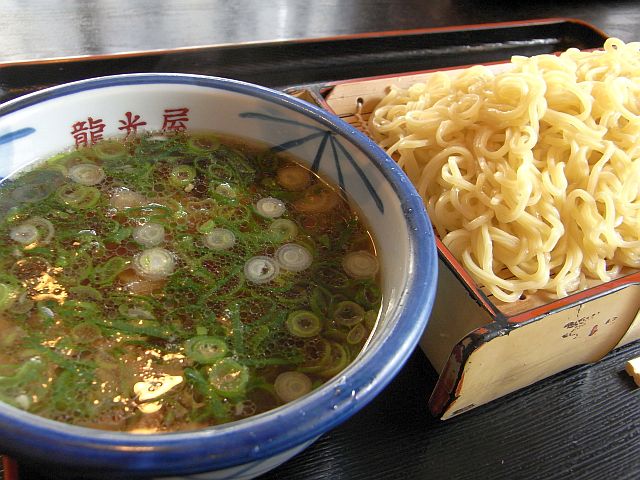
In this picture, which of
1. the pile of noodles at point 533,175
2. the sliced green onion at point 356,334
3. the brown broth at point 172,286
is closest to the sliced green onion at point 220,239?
the brown broth at point 172,286

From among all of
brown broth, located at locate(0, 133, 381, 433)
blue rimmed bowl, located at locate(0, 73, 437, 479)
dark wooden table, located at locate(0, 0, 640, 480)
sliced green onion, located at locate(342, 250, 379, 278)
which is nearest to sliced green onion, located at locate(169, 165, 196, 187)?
brown broth, located at locate(0, 133, 381, 433)

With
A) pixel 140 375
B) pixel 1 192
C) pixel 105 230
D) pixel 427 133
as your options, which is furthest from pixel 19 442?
pixel 427 133

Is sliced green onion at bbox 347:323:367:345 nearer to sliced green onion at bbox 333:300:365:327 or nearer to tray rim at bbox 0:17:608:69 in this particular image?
sliced green onion at bbox 333:300:365:327

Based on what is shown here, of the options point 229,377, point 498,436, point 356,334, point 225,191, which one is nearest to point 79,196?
point 225,191

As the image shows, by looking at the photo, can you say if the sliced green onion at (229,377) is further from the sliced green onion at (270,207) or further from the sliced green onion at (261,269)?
the sliced green onion at (270,207)

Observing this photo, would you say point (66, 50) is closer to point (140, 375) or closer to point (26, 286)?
point (26, 286)
